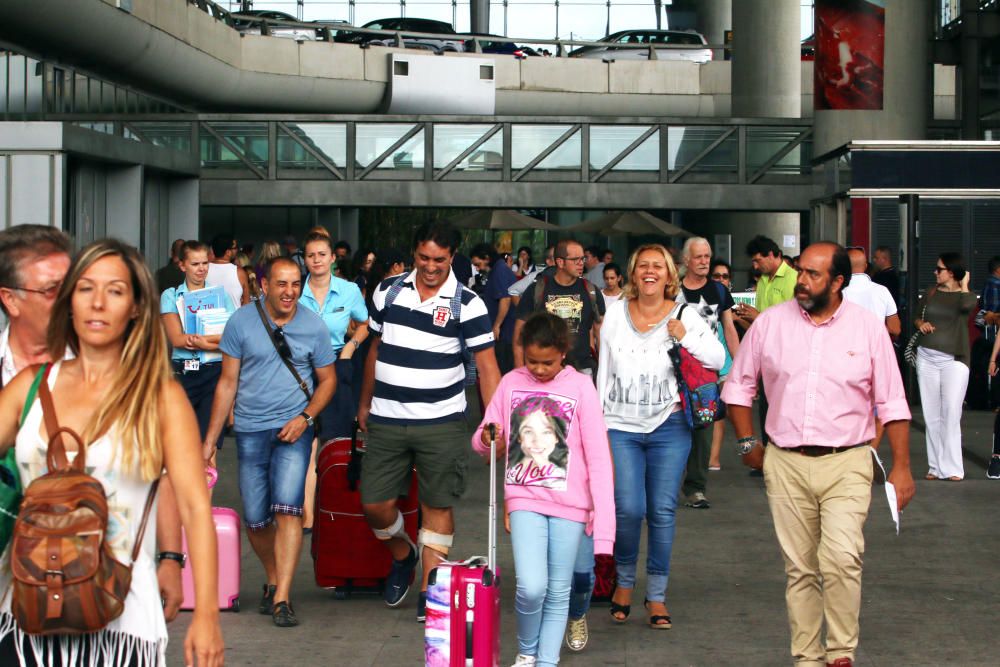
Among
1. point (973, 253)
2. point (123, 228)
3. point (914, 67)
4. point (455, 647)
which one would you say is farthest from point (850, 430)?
point (914, 67)

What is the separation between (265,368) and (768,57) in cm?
3038

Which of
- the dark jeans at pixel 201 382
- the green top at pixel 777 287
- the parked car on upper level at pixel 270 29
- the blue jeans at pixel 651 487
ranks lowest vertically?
the blue jeans at pixel 651 487

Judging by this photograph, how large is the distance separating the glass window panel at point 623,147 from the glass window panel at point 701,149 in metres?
0.31

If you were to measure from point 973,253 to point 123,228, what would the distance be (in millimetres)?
10088

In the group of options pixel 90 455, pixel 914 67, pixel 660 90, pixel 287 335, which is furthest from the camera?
pixel 660 90

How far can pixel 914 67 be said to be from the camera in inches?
1024

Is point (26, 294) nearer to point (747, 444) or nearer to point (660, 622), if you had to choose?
point (747, 444)

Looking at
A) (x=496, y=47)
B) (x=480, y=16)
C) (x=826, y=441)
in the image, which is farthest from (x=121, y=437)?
(x=480, y=16)

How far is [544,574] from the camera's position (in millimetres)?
5816

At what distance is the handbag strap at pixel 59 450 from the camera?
338 cm

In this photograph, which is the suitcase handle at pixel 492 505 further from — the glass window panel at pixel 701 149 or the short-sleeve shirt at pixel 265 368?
the glass window panel at pixel 701 149

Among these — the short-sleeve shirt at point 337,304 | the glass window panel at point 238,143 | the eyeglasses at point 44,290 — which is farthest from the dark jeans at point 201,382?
the glass window panel at point 238,143

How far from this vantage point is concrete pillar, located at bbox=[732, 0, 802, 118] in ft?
118

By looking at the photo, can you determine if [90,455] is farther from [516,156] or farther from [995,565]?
[516,156]
